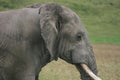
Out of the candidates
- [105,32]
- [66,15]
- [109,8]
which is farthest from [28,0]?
[66,15]

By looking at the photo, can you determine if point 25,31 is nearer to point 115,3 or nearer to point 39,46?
point 39,46

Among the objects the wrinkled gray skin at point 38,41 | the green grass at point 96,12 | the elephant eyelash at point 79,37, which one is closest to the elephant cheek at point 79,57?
the wrinkled gray skin at point 38,41

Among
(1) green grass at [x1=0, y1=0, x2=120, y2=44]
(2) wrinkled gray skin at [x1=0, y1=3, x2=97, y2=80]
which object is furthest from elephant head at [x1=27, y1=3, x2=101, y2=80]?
(1) green grass at [x1=0, y1=0, x2=120, y2=44]

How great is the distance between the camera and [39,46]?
275 inches

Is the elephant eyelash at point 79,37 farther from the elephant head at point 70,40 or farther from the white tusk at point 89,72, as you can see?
the white tusk at point 89,72

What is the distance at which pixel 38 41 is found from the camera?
22.8 feet

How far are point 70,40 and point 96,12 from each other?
49309 millimetres

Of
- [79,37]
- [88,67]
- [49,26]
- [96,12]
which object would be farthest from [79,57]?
[96,12]

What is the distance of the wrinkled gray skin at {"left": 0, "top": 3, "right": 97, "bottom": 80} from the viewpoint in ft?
22.3

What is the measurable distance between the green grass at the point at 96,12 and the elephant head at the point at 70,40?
36.6 meters

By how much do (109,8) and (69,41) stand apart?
52633 millimetres

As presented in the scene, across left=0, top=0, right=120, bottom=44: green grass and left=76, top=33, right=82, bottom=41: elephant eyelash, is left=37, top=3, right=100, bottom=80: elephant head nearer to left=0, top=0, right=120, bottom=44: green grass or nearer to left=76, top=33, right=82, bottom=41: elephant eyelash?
left=76, top=33, right=82, bottom=41: elephant eyelash

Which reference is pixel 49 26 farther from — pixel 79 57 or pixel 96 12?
pixel 96 12

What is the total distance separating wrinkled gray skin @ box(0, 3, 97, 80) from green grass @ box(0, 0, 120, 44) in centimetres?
3666
